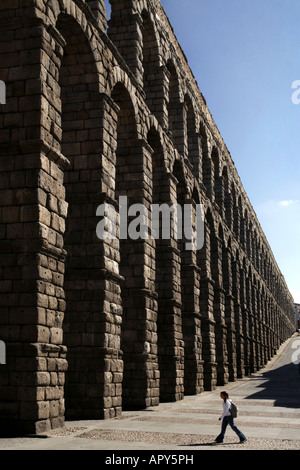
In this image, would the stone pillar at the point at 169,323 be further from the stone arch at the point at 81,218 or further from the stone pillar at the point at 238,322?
the stone pillar at the point at 238,322

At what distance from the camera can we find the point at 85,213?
13.0 metres

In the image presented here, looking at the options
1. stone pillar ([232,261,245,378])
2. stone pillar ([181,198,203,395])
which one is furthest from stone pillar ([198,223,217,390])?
stone pillar ([232,261,245,378])

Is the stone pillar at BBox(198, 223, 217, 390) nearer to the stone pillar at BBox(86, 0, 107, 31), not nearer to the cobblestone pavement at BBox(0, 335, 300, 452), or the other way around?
the cobblestone pavement at BBox(0, 335, 300, 452)

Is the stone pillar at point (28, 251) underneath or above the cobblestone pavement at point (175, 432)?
above

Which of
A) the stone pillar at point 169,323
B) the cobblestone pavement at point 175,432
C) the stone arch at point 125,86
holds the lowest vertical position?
the cobblestone pavement at point 175,432

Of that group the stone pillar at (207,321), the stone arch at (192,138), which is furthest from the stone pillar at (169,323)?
the stone arch at (192,138)

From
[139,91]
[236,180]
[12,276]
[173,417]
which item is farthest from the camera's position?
[236,180]

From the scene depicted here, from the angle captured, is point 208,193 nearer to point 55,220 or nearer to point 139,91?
point 139,91

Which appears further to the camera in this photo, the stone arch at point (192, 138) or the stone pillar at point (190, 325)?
the stone arch at point (192, 138)

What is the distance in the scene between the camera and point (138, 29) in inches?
684

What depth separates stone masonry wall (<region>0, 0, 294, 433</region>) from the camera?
388 inches

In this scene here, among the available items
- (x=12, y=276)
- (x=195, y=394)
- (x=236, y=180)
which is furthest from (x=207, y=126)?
(x=12, y=276)

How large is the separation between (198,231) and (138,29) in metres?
8.93

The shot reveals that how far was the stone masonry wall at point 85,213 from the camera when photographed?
388 inches
